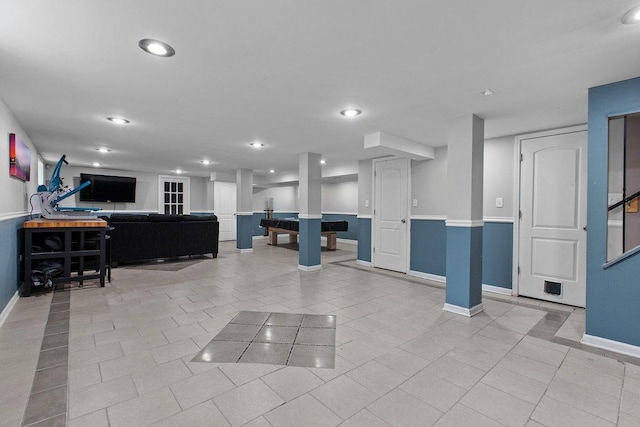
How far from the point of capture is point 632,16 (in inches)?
62.8

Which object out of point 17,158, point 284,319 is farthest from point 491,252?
point 17,158

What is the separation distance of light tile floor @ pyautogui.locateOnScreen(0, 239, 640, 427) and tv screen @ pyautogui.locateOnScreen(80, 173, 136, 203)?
209 inches

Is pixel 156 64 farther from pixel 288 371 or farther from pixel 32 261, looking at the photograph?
pixel 32 261

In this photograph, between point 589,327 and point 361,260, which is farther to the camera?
point 361,260

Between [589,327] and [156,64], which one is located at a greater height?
[156,64]

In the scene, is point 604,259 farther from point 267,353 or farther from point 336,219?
point 336,219

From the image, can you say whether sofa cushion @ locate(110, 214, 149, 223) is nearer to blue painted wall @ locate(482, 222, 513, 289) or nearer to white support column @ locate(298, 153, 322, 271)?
white support column @ locate(298, 153, 322, 271)

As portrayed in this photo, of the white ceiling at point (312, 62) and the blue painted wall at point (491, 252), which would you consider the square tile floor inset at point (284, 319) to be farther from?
the blue painted wall at point (491, 252)

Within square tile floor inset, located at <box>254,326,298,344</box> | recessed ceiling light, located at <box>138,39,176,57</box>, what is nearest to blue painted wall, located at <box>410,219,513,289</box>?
square tile floor inset, located at <box>254,326,298,344</box>

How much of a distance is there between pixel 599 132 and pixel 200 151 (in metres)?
5.54

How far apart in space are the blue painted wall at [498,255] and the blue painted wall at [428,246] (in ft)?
2.02

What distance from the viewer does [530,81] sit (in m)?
2.39

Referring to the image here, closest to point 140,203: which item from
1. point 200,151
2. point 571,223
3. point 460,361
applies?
point 200,151

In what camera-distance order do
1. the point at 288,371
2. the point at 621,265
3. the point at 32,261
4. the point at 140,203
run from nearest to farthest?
1. the point at 288,371
2. the point at 621,265
3. the point at 32,261
4. the point at 140,203
